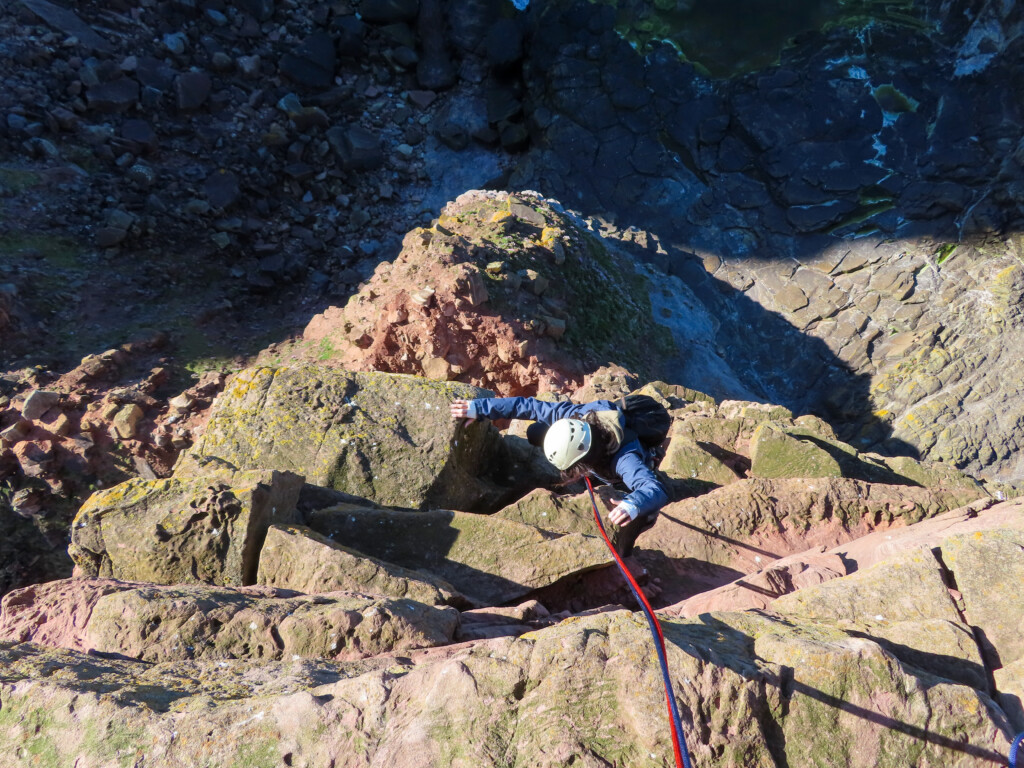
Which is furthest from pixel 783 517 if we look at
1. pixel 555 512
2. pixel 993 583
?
pixel 993 583

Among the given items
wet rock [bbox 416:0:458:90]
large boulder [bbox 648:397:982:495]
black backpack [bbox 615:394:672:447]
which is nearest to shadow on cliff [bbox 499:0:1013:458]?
wet rock [bbox 416:0:458:90]

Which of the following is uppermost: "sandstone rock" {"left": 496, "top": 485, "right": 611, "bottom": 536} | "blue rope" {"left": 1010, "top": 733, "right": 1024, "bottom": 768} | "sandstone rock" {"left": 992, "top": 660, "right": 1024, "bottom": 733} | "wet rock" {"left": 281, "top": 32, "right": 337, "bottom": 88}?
"wet rock" {"left": 281, "top": 32, "right": 337, "bottom": 88}

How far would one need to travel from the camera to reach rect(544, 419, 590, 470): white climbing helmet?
163 inches

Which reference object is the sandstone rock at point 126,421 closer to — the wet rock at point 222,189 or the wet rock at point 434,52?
the wet rock at point 222,189

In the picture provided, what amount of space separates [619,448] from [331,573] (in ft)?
6.46

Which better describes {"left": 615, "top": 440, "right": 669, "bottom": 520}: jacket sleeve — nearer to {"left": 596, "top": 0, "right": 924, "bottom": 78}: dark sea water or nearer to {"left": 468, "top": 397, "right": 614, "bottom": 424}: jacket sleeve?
{"left": 468, "top": 397, "right": 614, "bottom": 424}: jacket sleeve

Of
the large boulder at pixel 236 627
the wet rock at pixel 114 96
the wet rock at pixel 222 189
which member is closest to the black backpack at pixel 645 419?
the large boulder at pixel 236 627

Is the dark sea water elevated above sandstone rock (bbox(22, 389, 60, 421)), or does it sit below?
above

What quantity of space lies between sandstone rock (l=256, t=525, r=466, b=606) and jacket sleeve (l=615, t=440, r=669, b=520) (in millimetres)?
1115

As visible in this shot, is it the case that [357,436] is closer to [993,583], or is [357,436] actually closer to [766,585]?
[766,585]

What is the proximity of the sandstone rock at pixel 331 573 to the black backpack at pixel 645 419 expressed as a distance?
1778mm

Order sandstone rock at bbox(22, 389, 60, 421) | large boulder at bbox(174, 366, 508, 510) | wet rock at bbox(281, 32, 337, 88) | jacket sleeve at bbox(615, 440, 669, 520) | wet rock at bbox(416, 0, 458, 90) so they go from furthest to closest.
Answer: wet rock at bbox(416, 0, 458, 90) → wet rock at bbox(281, 32, 337, 88) → sandstone rock at bbox(22, 389, 60, 421) → large boulder at bbox(174, 366, 508, 510) → jacket sleeve at bbox(615, 440, 669, 520)

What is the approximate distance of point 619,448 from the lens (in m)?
4.40

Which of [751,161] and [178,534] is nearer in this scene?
[178,534]
